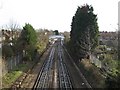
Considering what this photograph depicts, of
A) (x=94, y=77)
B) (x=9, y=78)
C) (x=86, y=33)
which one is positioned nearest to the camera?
(x=94, y=77)

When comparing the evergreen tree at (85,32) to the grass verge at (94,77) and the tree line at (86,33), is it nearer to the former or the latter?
the tree line at (86,33)

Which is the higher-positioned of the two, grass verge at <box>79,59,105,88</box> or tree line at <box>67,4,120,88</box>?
tree line at <box>67,4,120,88</box>

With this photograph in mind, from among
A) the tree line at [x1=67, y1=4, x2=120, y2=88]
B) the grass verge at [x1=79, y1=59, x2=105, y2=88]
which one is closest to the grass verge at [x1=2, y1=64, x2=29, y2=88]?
the grass verge at [x1=79, y1=59, x2=105, y2=88]

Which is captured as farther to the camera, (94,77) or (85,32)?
(85,32)

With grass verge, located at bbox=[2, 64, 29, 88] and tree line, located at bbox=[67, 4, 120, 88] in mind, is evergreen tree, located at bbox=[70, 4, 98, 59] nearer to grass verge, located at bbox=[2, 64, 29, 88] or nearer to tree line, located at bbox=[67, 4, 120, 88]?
tree line, located at bbox=[67, 4, 120, 88]

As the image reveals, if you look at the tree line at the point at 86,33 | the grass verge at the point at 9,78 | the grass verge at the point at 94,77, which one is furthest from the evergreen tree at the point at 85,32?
the grass verge at the point at 9,78

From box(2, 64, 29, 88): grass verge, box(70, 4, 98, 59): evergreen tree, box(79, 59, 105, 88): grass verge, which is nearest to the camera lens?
box(79, 59, 105, 88): grass verge

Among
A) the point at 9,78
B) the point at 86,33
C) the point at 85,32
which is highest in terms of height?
the point at 85,32

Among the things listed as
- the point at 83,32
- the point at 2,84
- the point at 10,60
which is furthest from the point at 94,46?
the point at 2,84

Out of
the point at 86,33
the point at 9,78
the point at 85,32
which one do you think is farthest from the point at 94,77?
the point at 85,32

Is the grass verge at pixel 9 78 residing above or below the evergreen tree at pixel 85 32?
below

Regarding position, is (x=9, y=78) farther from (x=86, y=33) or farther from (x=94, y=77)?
(x=86, y=33)
